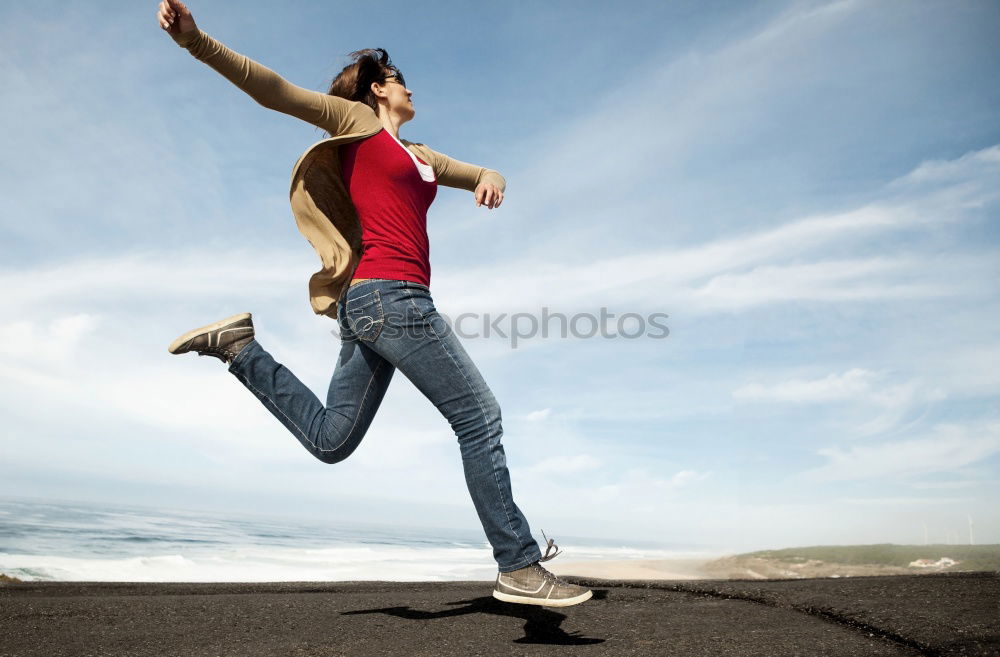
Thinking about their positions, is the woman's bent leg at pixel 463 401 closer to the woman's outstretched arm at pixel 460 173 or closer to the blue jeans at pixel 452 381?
the blue jeans at pixel 452 381

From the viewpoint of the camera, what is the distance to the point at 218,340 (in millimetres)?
2922

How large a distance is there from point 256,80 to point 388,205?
2.26 ft

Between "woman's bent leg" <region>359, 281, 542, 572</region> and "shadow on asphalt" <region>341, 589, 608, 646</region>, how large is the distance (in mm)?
457

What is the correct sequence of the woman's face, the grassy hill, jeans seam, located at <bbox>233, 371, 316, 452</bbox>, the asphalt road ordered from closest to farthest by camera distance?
the asphalt road
jeans seam, located at <bbox>233, 371, 316, 452</bbox>
the woman's face
the grassy hill

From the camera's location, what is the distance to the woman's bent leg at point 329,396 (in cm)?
291

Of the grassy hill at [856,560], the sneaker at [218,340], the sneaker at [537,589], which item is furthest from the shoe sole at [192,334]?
the grassy hill at [856,560]

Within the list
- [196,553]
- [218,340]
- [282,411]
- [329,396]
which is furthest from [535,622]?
[196,553]

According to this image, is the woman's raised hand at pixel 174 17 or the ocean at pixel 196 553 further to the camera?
the ocean at pixel 196 553

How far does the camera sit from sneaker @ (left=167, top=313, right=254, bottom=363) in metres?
2.90

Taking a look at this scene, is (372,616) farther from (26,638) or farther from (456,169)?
(456,169)

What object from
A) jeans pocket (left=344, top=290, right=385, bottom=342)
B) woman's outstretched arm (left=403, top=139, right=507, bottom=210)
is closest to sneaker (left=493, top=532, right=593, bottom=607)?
jeans pocket (left=344, top=290, right=385, bottom=342)

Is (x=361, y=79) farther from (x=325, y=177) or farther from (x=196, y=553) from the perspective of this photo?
(x=196, y=553)

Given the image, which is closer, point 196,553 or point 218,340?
point 218,340

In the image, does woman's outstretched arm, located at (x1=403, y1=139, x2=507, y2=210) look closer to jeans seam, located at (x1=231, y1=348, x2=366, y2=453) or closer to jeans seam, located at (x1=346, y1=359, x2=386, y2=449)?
jeans seam, located at (x1=346, y1=359, x2=386, y2=449)
